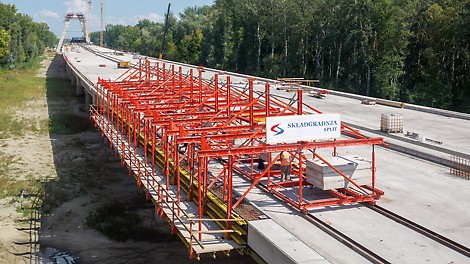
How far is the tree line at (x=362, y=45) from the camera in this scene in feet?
185

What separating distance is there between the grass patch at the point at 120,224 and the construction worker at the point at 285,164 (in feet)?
23.4

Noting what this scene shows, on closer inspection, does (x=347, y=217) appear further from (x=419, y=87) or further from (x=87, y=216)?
(x=419, y=87)

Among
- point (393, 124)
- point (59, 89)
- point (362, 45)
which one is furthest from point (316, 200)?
point (59, 89)

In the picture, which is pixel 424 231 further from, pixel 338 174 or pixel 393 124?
pixel 393 124

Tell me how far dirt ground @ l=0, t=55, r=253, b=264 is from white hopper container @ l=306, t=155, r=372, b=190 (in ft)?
15.7

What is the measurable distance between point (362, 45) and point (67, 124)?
36149 millimetres

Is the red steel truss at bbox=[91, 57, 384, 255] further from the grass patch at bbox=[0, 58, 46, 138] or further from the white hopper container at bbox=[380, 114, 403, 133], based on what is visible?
the grass patch at bbox=[0, 58, 46, 138]

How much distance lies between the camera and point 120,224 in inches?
951

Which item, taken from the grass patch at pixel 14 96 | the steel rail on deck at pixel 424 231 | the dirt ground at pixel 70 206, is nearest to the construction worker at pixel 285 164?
the steel rail on deck at pixel 424 231

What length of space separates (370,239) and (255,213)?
3.26m

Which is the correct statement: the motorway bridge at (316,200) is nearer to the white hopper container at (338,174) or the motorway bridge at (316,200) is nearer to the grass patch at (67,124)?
the white hopper container at (338,174)

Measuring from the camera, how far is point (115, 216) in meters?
25.3

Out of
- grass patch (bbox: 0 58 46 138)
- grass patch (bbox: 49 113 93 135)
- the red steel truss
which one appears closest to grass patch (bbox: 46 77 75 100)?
grass patch (bbox: 0 58 46 138)

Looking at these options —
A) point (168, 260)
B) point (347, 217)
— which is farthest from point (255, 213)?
point (168, 260)
